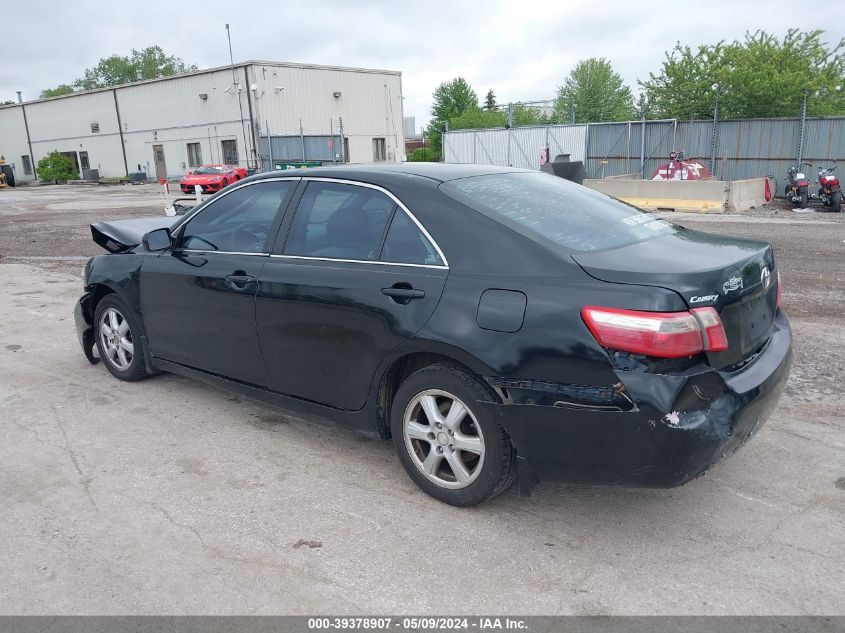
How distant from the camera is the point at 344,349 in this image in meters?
3.64

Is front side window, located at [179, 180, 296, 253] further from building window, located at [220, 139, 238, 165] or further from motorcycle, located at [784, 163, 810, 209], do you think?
building window, located at [220, 139, 238, 165]

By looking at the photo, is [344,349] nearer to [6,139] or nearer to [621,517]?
[621,517]

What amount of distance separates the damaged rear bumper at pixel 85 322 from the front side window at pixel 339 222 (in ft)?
8.06

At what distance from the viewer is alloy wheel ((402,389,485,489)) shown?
323 cm

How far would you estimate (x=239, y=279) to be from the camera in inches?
163

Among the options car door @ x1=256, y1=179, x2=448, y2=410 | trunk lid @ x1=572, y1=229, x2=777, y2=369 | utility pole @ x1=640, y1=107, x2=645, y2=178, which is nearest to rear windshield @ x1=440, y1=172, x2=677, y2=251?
trunk lid @ x1=572, y1=229, x2=777, y2=369

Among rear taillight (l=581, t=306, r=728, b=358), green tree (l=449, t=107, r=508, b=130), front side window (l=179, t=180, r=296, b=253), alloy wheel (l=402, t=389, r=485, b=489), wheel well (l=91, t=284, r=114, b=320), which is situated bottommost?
alloy wheel (l=402, t=389, r=485, b=489)

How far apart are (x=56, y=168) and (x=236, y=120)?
19952mm

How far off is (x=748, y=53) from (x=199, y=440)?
34365mm

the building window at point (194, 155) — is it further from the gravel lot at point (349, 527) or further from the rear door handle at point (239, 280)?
the rear door handle at point (239, 280)

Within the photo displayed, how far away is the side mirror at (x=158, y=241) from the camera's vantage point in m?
4.71

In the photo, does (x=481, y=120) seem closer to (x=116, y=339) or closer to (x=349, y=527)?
(x=116, y=339)

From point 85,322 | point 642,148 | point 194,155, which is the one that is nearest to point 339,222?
point 85,322

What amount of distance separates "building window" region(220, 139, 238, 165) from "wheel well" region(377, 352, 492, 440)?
41239mm
